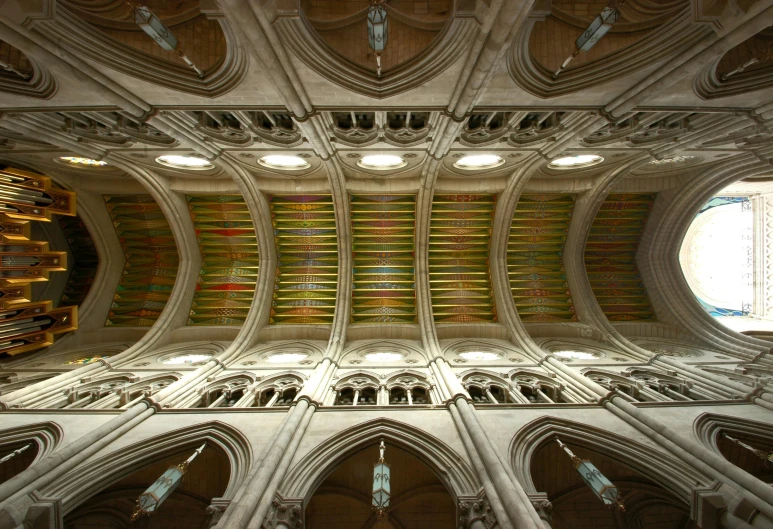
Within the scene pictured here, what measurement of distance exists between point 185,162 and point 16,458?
9.75 metres

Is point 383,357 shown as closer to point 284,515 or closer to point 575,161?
point 284,515

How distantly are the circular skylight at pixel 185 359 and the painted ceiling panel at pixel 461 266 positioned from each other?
31.4ft

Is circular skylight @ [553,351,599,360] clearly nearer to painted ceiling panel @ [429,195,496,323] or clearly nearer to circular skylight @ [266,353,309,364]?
painted ceiling panel @ [429,195,496,323]

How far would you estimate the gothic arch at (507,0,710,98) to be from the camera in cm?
723

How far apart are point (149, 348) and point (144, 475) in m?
7.01

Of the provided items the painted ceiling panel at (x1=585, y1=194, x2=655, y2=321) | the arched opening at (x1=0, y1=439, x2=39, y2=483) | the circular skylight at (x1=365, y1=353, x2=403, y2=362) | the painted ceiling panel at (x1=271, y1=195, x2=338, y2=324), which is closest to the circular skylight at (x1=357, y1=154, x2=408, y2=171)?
the painted ceiling panel at (x1=271, y1=195, x2=338, y2=324)

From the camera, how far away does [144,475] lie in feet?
29.0

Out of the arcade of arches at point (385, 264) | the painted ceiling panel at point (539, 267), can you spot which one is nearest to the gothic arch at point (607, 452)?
the arcade of arches at point (385, 264)

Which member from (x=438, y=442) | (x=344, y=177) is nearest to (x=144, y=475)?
(x=438, y=442)

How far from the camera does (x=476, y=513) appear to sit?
21.0 feet

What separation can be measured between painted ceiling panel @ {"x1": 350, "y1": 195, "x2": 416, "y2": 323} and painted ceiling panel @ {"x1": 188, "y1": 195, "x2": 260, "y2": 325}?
4637 mm

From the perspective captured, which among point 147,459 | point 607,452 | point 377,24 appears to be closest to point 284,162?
point 377,24

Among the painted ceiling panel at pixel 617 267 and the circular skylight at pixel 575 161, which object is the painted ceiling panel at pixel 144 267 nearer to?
the circular skylight at pixel 575 161

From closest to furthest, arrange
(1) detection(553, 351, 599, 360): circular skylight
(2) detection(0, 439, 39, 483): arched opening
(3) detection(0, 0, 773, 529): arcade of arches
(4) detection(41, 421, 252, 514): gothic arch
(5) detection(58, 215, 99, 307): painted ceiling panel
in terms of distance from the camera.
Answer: (4) detection(41, 421, 252, 514): gothic arch < (3) detection(0, 0, 773, 529): arcade of arches < (2) detection(0, 439, 39, 483): arched opening < (1) detection(553, 351, 599, 360): circular skylight < (5) detection(58, 215, 99, 307): painted ceiling panel
